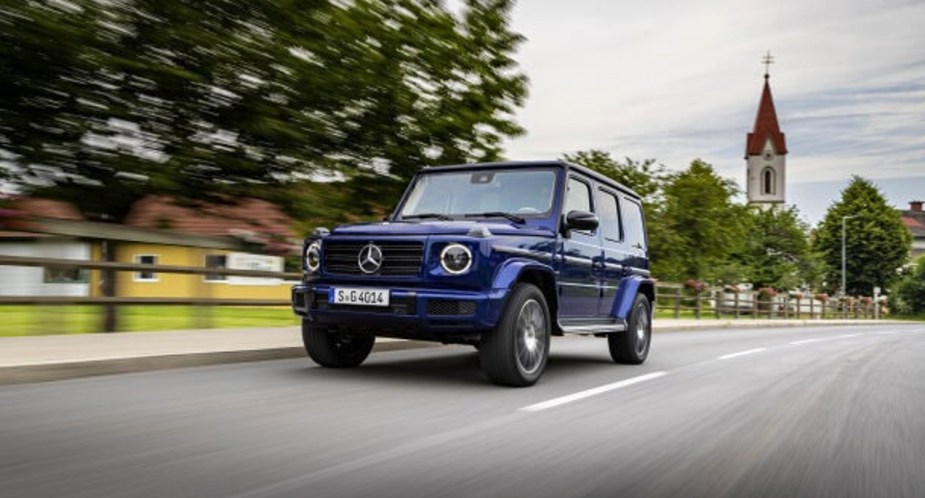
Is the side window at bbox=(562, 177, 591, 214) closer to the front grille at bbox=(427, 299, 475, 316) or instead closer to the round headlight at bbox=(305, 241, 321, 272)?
the front grille at bbox=(427, 299, 475, 316)

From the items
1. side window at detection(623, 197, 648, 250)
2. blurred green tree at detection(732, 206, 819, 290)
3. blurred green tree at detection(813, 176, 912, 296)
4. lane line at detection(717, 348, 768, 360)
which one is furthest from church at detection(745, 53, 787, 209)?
side window at detection(623, 197, 648, 250)

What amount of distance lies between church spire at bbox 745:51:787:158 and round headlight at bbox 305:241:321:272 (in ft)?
354

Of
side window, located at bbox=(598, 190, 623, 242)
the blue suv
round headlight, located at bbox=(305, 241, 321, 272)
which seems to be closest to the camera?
the blue suv

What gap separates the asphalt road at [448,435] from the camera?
12.2ft

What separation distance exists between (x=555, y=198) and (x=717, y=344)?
7080 mm

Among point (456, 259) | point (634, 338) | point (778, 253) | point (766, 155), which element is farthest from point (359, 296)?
point (766, 155)

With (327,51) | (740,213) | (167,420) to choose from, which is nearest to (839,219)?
(740,213)

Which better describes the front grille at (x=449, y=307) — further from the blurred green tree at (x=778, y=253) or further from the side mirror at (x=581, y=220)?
the blurred green tree at (x=778, y=253)

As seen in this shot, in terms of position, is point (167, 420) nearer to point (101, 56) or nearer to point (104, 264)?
point (101, 56)

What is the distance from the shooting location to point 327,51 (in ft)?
34.9

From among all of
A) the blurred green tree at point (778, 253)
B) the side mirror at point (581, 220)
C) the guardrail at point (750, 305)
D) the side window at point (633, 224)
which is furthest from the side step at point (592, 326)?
the blurred green tree at point (778, 253)

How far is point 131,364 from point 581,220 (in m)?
3.88

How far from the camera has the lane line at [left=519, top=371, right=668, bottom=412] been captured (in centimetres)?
595

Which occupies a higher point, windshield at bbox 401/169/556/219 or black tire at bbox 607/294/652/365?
windshield at bbox 401/169/556/219
